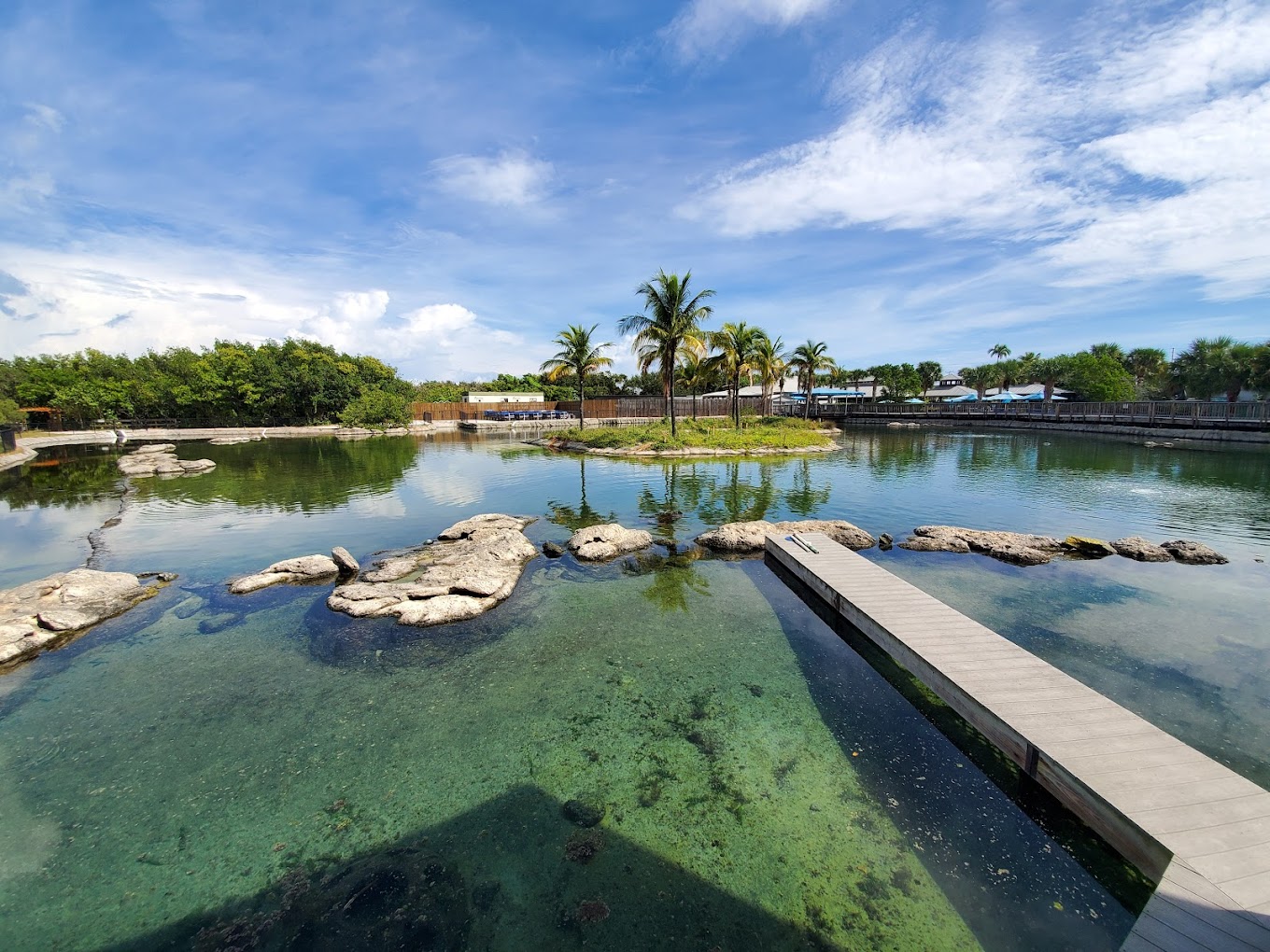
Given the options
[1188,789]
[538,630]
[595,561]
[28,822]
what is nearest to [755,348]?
[595,561]

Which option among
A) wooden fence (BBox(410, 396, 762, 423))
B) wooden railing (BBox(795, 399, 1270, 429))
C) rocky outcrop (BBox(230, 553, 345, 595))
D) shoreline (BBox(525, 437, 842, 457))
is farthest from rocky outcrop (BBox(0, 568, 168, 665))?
wooden railing (BBox(795, 399, 1270, 429))

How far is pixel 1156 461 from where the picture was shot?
30.3m

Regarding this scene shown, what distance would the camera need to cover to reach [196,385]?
187 ft

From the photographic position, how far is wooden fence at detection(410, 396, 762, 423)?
66.1 meters

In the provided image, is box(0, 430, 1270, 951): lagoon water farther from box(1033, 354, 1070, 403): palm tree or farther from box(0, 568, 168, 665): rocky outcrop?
box(1033, 354, 1070, 403): palm tree

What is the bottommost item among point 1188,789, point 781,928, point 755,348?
point 781,928

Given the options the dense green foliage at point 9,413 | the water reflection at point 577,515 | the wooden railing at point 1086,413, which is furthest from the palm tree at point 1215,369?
the dense green foliage at point 9,413

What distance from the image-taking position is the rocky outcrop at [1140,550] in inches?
529

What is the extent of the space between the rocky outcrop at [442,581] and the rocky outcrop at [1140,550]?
637 inches

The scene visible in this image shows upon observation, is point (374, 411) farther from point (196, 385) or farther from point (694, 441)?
point (694, 441)

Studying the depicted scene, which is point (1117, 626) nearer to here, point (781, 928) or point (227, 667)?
point (781, 928)

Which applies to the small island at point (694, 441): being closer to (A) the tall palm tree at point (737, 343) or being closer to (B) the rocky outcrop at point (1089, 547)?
(A) the tall palm tree at point (737, 343)

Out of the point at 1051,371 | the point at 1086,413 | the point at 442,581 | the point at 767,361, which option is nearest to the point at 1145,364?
the point at 1051,371

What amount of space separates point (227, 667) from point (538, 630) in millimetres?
5226
